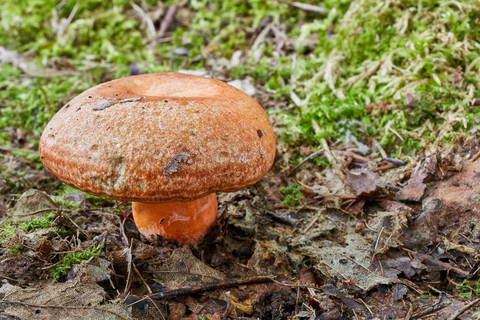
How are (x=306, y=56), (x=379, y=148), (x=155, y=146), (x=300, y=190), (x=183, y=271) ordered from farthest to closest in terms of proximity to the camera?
(x=306, y=56), (x=379, y=148), (x=300, y=190), (x=183, y=271), (x=155, y=146)

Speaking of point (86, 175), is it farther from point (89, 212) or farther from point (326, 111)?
point (326, 111)

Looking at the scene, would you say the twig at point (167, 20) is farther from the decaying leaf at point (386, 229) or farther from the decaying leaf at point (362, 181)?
the decaying leaf at point (386, 229)

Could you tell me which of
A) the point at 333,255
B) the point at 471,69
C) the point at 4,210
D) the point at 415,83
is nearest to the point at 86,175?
the point at 4,210

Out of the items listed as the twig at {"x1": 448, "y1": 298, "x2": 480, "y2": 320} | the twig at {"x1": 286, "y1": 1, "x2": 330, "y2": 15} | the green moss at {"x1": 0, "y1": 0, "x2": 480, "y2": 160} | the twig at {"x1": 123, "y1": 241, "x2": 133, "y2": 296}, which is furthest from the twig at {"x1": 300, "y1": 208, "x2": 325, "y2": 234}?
the twig at {"x1": 286, "y1": 1, "x2": 330, "y2": 15}

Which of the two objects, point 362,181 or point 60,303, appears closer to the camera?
point 60,303

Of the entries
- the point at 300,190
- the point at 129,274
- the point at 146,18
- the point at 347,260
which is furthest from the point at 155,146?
the point at 146,18

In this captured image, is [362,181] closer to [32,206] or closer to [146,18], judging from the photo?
[32,206]
